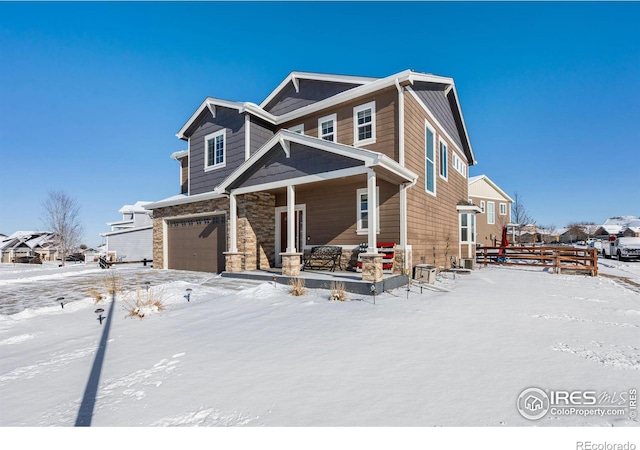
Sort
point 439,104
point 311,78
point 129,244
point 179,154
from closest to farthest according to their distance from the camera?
point 311,78, point 439,104, point 179,154, point 129,244

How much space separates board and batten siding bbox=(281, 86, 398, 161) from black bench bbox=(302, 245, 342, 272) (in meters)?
3.82

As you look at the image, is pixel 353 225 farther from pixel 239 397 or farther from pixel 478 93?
pixel 478 93

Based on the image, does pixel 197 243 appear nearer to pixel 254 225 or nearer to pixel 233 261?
pixel 233 261

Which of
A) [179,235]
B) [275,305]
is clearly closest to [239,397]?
[275,305]

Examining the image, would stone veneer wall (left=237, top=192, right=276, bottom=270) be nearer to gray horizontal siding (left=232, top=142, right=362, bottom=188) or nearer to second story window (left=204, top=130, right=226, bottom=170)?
gray horizontal siding (left=232, top=142, right=362, bottom=188)

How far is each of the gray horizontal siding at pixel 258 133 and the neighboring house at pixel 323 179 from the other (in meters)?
0.05

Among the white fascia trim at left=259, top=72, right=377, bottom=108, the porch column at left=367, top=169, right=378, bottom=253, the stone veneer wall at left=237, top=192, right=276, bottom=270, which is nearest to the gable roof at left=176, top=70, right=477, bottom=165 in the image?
the white fascia trim at left=259, top=72, right=377, bottom=108

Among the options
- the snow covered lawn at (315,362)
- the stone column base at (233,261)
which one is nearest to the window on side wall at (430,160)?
the snow covered lawn at (315,362)

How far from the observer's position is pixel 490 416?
2457 millimetres

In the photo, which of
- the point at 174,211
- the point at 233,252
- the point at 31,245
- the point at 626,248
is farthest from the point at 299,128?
the point at 31,245

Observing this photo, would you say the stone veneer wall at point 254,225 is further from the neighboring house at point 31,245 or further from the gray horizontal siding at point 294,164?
the neighboring house at point 31,245

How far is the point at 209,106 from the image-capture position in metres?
13.6

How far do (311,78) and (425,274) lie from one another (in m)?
9.12

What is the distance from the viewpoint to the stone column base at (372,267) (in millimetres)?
7644
